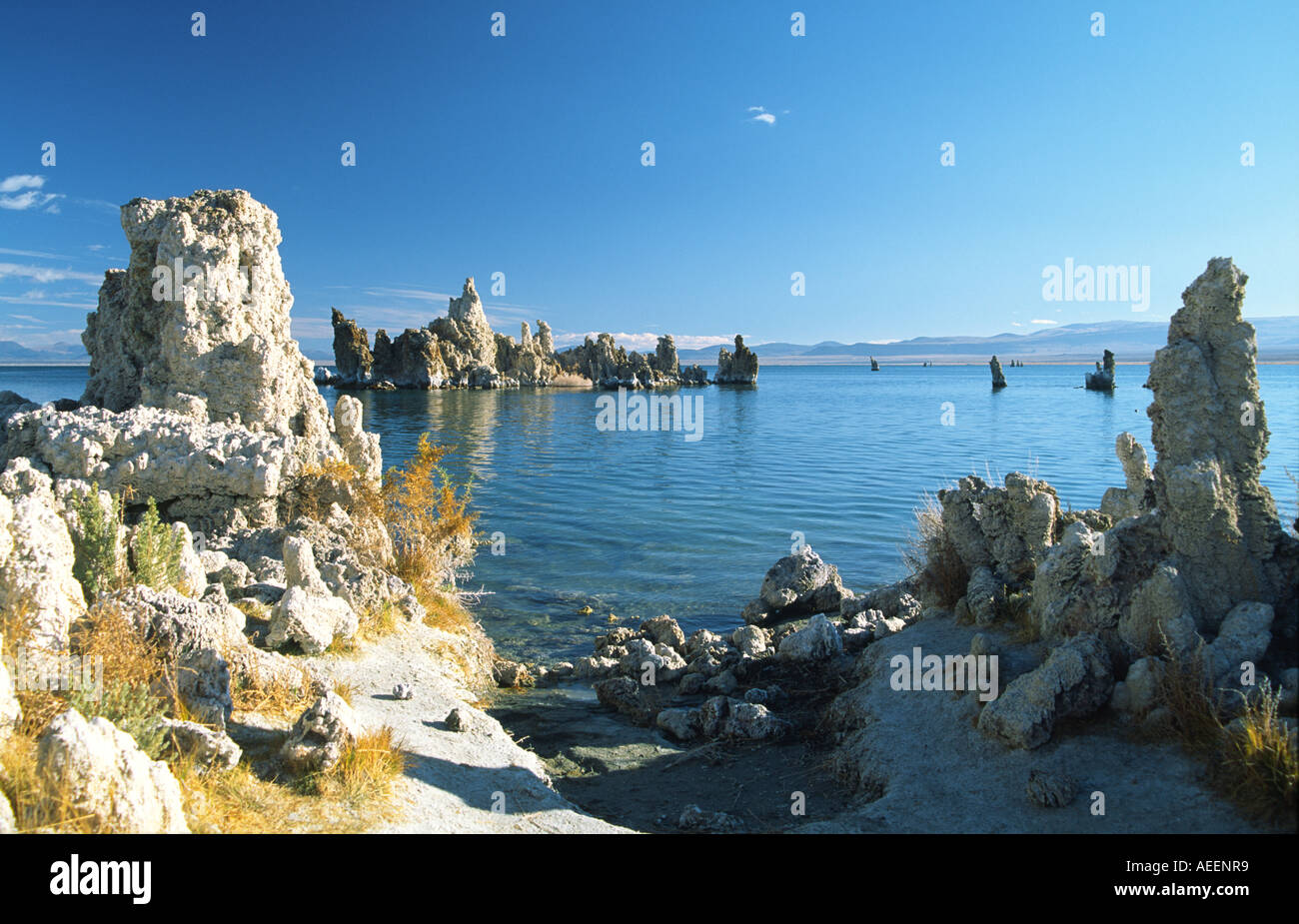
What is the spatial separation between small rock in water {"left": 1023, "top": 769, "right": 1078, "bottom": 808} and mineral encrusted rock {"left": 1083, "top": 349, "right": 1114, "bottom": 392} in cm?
9569

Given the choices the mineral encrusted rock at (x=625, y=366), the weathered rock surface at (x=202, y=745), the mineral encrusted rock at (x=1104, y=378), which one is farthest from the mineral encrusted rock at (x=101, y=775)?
the mineral encrusted rock at (x=625, y=366)

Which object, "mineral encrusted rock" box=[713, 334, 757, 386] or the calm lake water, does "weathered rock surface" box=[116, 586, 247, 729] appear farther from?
Answer: "mineral encrusted rock" box=[713, 334, 757, 386]

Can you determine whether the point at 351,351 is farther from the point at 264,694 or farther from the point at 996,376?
the point at 264,694

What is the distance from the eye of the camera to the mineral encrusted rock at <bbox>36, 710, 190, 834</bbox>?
367cm

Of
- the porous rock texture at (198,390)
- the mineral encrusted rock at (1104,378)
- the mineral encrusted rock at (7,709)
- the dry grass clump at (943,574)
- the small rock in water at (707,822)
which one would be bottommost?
the small rock in water at (707,822)

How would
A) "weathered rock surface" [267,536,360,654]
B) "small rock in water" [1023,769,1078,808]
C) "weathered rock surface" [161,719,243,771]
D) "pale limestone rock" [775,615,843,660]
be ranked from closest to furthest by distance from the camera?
"weathered rock surface" [161,719,243,771] → "small rock in water" [1023,769,1078,808] → "weathered rock surface" [267,536,360,654] → "pale limestone rock" [775,615,843,660]

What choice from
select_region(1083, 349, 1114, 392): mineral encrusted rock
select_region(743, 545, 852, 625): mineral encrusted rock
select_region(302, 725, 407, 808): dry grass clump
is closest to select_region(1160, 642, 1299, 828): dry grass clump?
select_region(302, 725, 407, 808): dry grass clump

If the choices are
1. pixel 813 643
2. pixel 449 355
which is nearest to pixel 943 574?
pixel 813 643

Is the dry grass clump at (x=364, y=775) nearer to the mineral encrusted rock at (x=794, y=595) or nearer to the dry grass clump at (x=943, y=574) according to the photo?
the dry grass clump at (x=943, y=574)

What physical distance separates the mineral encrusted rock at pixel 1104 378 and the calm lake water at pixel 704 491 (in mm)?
29615

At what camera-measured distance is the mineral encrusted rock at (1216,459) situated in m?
6.12
